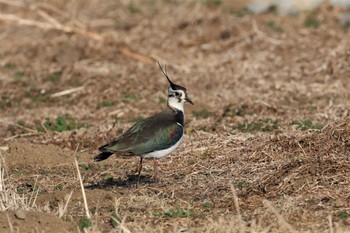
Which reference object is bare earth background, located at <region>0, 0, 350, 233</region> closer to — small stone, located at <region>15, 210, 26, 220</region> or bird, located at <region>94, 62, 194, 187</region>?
small stone, located at <region>15, 210, 26, 220</region>

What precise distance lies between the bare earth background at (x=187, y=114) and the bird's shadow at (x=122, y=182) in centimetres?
3

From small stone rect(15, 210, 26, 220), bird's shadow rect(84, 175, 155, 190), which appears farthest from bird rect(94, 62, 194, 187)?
small stone rect(15, 210, 26, 220)

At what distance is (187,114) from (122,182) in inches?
133

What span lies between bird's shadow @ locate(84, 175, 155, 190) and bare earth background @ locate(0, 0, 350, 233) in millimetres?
26

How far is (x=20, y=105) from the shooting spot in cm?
1422

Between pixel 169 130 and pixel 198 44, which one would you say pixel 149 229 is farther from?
pixel 198 44

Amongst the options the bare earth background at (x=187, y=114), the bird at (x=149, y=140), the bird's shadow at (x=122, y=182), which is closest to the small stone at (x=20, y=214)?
the bare earth background at (x=187, y=114)

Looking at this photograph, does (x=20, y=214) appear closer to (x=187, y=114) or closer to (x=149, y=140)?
(x=149, y=140)

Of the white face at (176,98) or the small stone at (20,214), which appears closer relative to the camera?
the small stone at (20,214)

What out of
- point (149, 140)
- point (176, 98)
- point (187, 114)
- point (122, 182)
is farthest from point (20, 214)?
point (187, 114)

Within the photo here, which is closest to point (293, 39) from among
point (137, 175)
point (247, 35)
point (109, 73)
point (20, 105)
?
point (247, 35)

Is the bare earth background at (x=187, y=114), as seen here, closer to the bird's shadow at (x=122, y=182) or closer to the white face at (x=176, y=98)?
the bird's shadow at (x=122, y=182)

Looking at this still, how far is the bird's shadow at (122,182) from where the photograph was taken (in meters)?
9.61

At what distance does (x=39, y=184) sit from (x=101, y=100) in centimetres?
440
